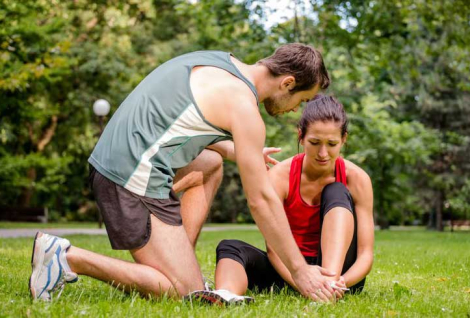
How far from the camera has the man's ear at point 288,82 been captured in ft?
12.1

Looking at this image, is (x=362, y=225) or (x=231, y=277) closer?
(x=231, y=277)

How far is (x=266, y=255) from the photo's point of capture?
413 centimetres

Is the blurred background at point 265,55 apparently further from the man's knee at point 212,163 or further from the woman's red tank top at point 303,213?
the woman's red tank top at point 303,213

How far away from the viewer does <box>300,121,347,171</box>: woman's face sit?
384 cm

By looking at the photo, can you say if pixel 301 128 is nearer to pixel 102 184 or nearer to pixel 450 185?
pixel 102 184

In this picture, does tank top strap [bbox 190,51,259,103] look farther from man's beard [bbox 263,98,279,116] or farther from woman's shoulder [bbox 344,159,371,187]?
woman's shoulder [bbox 344,159,371,187]

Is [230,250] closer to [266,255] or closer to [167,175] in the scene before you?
[266,255]

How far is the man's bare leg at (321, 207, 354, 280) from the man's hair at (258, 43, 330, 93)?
0.81 metres

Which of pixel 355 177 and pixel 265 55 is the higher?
pixel 265 55

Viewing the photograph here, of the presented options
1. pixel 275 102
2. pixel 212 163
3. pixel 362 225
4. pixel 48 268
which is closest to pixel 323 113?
pixel 275 102

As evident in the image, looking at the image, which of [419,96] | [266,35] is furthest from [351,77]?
[419,96]

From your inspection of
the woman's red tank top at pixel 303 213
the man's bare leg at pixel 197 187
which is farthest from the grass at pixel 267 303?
the man's bare leg at pixel 197 187

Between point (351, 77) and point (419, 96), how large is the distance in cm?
1007

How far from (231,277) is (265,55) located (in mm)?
10832
